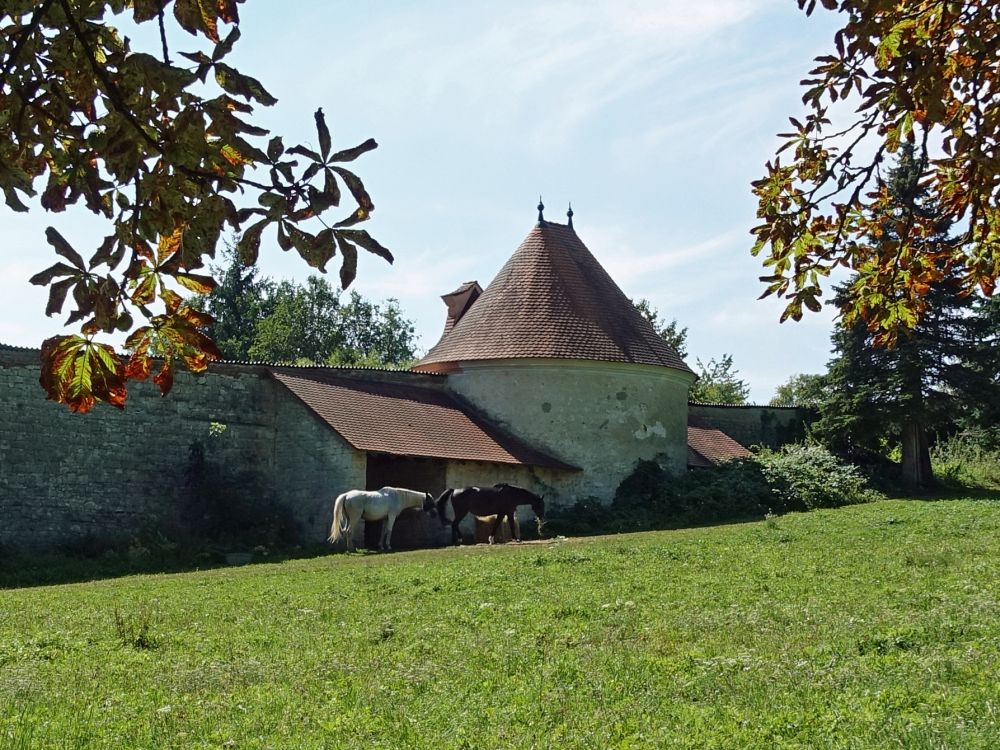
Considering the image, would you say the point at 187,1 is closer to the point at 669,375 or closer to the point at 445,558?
the point at 445,558

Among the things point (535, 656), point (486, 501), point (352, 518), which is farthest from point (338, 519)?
point (535, 656)

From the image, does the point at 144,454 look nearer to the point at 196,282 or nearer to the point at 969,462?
the point at 196,282

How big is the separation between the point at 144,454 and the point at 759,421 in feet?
63.9

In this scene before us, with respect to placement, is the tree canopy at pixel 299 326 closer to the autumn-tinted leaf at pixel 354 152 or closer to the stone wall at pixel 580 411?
the stone wall at pixel 580 411

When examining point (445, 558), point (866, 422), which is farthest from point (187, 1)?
point (866, 422)

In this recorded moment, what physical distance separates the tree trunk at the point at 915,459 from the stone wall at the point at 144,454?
610 inches

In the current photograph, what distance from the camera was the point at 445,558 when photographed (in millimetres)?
19188

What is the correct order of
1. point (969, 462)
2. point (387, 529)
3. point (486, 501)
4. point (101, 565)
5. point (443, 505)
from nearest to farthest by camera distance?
1. point (101, 565)
2. point (387, 529)
3. point (486, 501)
4. point (443, 505)
5. point (969, 462)

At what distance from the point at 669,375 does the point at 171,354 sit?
83.6 ft

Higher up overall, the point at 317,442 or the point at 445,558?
the point at 317,442

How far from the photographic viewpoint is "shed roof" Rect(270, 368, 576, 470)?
2433 cm

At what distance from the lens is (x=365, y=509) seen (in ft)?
73.9

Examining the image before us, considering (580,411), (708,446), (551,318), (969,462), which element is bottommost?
(969,462)

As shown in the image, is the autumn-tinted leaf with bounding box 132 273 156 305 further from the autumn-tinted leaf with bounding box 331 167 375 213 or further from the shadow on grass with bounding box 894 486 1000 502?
A: the shadow on grass with bounding box 894 486 1000 502
